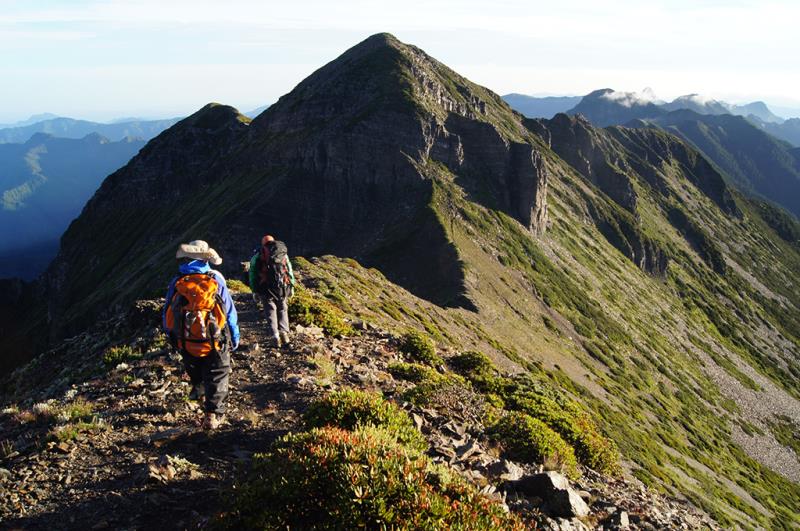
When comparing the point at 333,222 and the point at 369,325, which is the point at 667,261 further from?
the point at 369,325

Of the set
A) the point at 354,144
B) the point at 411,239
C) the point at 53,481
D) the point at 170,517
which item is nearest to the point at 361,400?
the point at 170,517

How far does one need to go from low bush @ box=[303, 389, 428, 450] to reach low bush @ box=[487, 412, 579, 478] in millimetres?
3018

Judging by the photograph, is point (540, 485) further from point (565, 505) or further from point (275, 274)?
point (275, 274)

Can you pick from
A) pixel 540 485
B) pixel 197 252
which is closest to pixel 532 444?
pixel 540 485

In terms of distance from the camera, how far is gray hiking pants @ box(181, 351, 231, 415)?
10.7 metres

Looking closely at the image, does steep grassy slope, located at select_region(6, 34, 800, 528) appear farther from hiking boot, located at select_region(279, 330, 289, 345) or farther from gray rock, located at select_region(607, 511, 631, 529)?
gray rock, located at select_region(607, 511, 631, 529)

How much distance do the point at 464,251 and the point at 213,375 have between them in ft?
252

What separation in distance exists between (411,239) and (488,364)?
65.1 meters

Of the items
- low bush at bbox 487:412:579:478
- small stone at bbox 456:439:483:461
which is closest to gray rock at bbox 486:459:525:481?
small stone at bbox 456:439:483:461

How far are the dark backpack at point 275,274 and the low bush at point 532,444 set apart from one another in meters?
8.03

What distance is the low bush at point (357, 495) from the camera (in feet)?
21.2

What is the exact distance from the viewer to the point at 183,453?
970 centimetres

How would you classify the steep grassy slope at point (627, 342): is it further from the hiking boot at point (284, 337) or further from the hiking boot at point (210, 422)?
the hiking boot at point (210, 422)

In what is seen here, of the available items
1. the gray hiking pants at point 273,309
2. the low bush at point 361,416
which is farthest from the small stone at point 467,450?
the gray hiking pants at point 273,309
